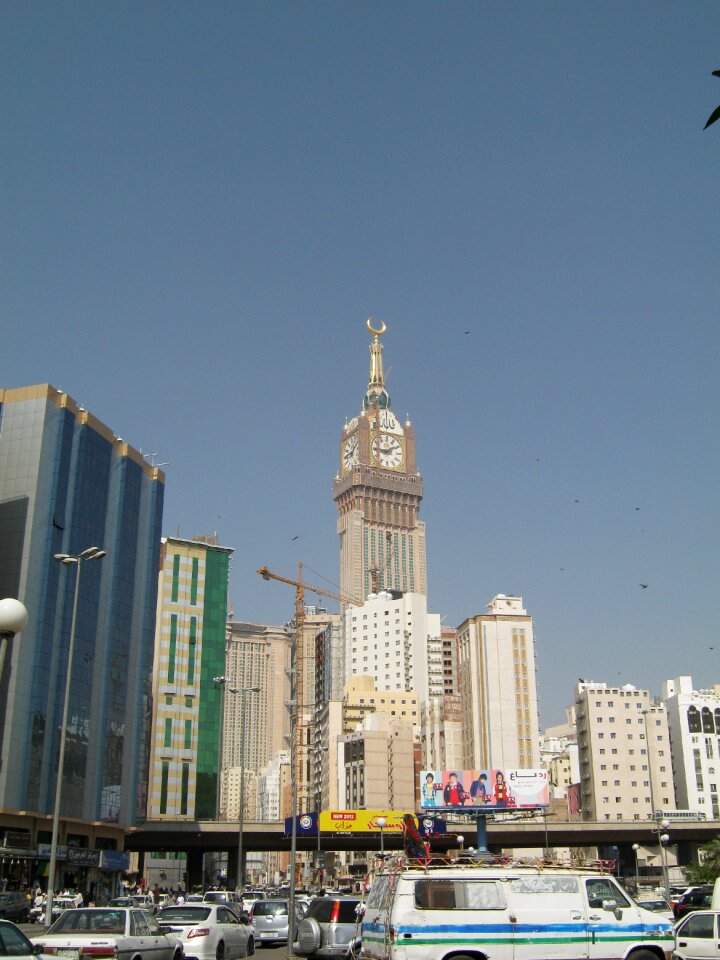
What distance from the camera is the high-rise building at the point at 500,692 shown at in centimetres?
15238

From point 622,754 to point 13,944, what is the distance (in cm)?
13403

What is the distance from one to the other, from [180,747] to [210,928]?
10209cm

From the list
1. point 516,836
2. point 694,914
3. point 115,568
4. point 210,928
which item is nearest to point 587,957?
point 694,914

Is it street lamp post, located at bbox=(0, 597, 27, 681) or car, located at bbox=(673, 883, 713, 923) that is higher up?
street lamp post, located at bbox=(0, 597, 27, 681)

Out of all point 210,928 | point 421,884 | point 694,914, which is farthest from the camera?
point 210,928

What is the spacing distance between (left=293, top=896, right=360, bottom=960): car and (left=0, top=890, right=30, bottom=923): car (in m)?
22.2

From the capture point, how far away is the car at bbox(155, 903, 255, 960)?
968 inches

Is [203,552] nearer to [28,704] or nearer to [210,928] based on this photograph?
[28,704]

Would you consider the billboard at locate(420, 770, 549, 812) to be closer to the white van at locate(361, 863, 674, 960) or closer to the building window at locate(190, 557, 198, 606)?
the building window at locate(190, 557, 198, 606)

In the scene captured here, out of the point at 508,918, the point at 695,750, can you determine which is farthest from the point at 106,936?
the point at 695,750

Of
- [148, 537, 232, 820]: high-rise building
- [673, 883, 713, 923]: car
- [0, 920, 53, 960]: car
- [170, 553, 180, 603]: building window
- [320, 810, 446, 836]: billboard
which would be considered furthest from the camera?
[170, 553, 180, 603]: building window

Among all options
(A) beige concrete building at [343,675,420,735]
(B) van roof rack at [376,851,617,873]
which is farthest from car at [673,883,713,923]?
(A) beige concrete building at [343,675,420,735]

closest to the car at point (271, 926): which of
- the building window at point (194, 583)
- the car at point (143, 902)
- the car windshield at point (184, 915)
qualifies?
the car at point (143, 902)

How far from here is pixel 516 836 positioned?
10462 centimetres
